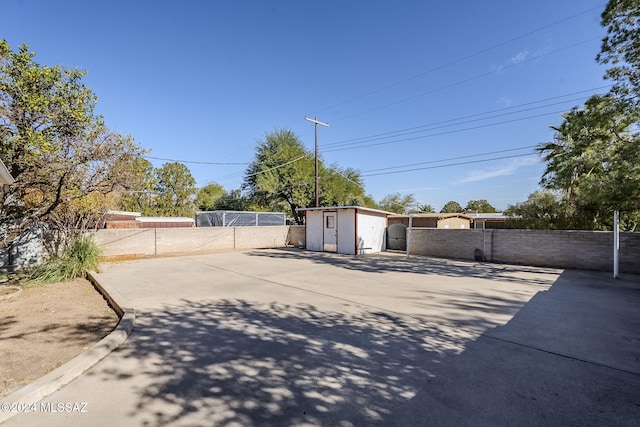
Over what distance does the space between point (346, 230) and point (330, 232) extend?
3.88ft

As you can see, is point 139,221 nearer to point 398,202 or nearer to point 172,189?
point 172,189

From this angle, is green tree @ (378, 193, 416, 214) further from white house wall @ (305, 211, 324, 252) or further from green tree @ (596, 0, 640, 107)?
green tree @ (596, 0, 640, 107)

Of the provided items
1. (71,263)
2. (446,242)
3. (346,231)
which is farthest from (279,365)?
(346,231)

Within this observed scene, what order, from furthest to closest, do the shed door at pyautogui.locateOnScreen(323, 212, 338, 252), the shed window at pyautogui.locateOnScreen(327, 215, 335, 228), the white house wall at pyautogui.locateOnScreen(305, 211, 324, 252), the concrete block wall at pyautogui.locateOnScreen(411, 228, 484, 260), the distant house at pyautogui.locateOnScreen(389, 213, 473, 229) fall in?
the distant house at pyautogui.locateOnScreen(389, 213, 473, 229) → the white house wall at pyautogui.locateOnScreen(305, 211, 324, 252) → the shed window at pyautogui.locateOnScreen(327, 215, 335, 228) → the shed door at pyautogui.locateOnScreen(323, 212, 338, 252) → the concrete block wall at pyautogui.locateOnScreen(411, 228, 484, 260)

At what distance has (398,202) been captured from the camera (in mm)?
Answer: 40375

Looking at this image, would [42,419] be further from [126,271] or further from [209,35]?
[209,35]

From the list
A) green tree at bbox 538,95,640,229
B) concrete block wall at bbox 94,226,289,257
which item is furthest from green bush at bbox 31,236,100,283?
green tree at bbox 538,95,640,229

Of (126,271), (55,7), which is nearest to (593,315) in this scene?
(126,271)

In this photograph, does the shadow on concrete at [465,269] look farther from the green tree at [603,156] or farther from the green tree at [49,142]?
Result: the green tree at [49,142]

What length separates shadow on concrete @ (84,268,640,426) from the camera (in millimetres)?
2344

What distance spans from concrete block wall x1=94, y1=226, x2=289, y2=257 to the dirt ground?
5189 millimetres

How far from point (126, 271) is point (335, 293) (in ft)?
22.7

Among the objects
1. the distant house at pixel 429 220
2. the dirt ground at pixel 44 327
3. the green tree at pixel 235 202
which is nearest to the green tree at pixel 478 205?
the distant house at pixel 429 220

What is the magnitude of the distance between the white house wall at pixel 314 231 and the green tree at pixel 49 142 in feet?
32.5
